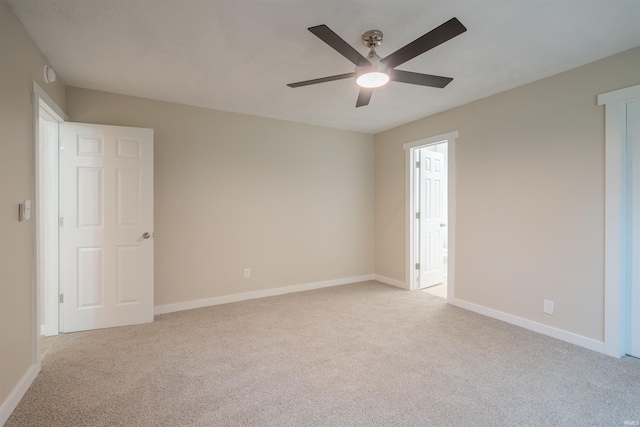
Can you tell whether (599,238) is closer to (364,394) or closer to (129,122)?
(364,394)

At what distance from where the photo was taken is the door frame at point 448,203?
150 inches

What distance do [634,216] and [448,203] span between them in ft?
5.56

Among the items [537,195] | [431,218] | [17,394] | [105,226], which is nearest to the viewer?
[17,394]

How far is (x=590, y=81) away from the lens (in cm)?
264

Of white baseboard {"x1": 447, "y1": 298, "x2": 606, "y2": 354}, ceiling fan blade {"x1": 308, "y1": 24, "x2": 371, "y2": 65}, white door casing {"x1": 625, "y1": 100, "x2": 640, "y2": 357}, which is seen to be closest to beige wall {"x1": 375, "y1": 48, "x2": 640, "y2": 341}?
white baseboard {"x1": 447, "y1": 298, "x2": 606, "y2": 354}

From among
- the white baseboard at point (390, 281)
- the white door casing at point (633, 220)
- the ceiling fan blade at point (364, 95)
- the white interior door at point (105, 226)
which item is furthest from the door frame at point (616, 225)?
the white interior door at point (105, 226)

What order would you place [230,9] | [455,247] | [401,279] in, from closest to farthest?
[230,9] → [455,247] → [401,279]

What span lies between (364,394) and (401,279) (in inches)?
110

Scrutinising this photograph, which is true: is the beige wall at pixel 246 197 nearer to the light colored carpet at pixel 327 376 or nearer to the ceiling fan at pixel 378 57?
the light colored carpet at pixel 327 376

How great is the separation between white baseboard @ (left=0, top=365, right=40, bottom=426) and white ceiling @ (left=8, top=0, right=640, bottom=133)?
7.72 feet

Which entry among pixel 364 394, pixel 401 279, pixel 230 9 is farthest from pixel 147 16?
pixel 401 279

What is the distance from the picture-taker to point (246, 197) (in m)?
4.08

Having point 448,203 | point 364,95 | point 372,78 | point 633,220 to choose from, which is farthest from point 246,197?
point 633,220

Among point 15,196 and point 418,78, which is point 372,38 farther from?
point 15,196
